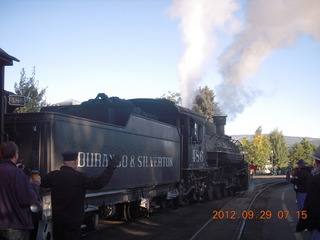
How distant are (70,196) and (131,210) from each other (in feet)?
19.4

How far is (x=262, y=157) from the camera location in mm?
57000

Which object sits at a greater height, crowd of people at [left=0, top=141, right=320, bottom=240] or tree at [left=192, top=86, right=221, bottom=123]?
tree at [left=192, top=86, right=221, bottom=123]

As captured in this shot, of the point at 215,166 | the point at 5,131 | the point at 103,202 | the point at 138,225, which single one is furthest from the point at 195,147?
the point at 5,131

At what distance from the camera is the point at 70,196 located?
373 cm

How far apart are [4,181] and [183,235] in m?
5.18

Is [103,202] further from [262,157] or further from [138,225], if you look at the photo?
[262,157]

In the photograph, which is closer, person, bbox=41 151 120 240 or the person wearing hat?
the person wearing hat

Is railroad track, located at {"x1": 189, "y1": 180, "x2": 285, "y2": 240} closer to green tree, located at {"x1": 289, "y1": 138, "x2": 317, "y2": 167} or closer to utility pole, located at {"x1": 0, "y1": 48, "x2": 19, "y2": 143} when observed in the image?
utility pole, located at {"x1": 0, "y1": 48, "x2": 19, "y2": 143}

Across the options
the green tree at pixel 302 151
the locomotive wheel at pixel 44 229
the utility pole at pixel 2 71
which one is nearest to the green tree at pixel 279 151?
the green tree at pixel 302 151

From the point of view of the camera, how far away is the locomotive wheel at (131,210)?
29.4ft

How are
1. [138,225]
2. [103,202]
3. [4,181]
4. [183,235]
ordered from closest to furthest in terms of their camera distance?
[4,181], [103,202], [183,235], [138,225]

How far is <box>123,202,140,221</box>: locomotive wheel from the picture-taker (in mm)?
8969

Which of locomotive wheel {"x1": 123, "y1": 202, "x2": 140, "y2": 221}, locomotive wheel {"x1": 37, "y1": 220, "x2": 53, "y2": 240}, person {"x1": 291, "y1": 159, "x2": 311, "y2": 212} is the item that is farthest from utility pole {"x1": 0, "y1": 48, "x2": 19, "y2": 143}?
person {"x1": 291, "y1": 159, "x2": 311, "y2": 212}

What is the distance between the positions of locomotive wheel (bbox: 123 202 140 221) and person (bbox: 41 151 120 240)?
5.14 meters
